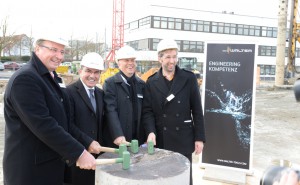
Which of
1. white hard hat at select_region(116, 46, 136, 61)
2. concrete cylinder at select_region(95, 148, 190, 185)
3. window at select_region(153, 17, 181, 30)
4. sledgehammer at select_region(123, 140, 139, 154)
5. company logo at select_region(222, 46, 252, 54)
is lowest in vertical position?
concrete cylinder at select_region(95, 148, 190, 185)

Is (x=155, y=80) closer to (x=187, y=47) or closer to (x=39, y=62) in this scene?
(x=39, y=62)

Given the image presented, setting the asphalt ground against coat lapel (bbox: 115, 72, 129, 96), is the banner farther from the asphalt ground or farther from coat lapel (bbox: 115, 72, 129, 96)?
coat lapel (bbox: 115, 72, 129, 96)

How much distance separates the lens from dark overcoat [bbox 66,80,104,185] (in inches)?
120

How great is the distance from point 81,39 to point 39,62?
174 feet

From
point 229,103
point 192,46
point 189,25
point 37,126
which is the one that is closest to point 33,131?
point 37,126

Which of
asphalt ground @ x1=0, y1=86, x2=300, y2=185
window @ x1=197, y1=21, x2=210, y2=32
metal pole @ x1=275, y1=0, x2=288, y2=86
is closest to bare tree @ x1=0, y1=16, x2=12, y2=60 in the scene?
asphalt ground @ x1=0, y1=86, x2=300, y2=185

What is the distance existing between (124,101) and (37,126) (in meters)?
1.32

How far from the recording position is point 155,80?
3580 mm

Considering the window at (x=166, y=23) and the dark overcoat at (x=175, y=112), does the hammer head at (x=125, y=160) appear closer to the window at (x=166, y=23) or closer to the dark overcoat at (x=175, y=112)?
the dark overcoat at (x=175, y=112)

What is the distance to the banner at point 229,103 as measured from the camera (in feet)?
14.8

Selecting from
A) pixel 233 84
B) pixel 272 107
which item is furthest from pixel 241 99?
Answer: pixel 272 107

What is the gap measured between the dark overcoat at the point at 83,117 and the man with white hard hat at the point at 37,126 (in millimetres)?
578

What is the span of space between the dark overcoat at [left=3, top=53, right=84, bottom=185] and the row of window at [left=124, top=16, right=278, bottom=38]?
35.3 metres

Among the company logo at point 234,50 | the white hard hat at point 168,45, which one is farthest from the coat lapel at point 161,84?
the company logo at point 234,50
